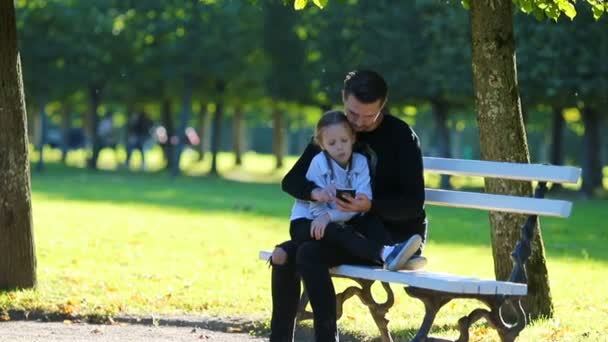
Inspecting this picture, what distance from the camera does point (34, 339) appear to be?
8828mm

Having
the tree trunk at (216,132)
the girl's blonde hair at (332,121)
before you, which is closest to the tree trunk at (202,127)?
the tree trunk at (216,132)

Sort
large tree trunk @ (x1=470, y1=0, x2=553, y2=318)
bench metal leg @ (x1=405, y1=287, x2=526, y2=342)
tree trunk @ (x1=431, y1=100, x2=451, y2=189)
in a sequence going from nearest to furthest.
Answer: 1. bench metal leg @ (x1=405, y1=287, x2=526, y2=342)
2. large tree trunk @ (x1=470, y1=0, x2=553, y2=318)
3. tree trunk @ (x1=431, y1=100, x2=451, y2=189)

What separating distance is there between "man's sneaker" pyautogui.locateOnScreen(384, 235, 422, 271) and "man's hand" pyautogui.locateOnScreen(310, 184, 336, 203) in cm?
45

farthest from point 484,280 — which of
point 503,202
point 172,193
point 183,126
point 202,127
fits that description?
point 202,127

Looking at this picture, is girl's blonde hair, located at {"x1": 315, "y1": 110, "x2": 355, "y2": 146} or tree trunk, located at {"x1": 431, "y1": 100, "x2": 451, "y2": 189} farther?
tree trunk, located at {"x1": 431, "y1": 100, "x2": 451, "y2": 189}

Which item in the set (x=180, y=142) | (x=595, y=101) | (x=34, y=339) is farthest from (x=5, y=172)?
(x=180, y=142)

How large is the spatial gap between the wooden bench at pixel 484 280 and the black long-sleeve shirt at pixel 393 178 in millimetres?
336

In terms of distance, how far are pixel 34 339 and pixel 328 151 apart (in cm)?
239

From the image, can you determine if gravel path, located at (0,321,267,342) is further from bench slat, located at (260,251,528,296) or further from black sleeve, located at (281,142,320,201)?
bench slat, located at (260,251,528,296)

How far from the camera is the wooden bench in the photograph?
7.07 meters

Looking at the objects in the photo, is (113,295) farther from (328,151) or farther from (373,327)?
(328,151)

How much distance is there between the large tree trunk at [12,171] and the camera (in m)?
10.4

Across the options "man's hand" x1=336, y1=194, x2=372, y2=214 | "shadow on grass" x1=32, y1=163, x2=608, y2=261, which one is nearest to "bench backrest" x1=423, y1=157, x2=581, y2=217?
"man's hand" x1=336, y1=194, x2=372, y2=214

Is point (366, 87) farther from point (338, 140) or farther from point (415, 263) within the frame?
point (415, 263)
